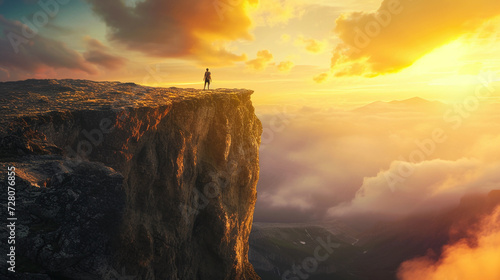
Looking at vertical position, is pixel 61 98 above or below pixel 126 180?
above

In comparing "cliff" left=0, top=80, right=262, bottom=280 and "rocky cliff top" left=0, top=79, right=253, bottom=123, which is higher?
"rocky cliff top" left=0, top=79, right=253, bottom=123

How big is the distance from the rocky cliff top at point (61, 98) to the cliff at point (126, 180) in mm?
140

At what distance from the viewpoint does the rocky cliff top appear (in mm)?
30952

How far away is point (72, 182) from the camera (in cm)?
2183

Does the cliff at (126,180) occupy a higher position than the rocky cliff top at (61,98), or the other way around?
the rocky cliff top at (61,98)

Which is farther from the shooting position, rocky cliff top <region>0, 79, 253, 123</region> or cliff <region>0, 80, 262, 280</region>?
rocky cliff top <region>0, 79, 253, 123</region>

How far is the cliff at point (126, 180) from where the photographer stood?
1997 centimetres

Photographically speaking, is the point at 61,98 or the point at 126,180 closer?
the point at 126,180

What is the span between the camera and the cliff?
1997cm

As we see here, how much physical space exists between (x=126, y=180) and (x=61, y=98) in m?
15.1

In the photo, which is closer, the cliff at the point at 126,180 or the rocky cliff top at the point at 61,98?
the cliff at the point at 126,180

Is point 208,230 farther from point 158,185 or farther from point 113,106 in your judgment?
point 113,106

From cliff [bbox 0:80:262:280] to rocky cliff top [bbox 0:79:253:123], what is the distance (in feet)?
0.46

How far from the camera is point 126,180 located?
34.1m
